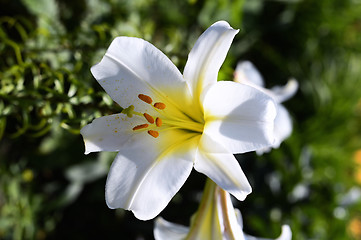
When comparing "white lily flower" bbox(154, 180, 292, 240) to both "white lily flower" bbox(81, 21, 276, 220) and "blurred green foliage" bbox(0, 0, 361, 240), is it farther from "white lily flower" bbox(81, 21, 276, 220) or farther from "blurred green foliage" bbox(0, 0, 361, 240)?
"blurred green foliage" bbox(0, 0, 361, 240)

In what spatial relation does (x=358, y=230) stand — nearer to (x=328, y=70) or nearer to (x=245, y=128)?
(x=328, y=70)

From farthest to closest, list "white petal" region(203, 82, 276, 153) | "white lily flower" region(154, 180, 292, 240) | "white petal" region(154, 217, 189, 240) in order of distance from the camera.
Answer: "white petal" region(154, 217, 189, 240)
"white lily flower" region(154, 180, 292, 240)
"white petal" region(203, 82, 276, 153)

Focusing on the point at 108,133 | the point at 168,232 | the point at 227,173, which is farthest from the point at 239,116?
the point at 168,232

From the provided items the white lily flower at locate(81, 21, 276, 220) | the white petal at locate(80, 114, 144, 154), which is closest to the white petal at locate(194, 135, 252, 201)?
the white lily flower at locate(81, 21, 276, 220)

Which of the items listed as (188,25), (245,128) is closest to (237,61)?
(188,25)

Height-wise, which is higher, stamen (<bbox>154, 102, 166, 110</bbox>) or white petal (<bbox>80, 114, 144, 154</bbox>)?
stamen (<bbox>154, 102, 166, 110</bbox>)

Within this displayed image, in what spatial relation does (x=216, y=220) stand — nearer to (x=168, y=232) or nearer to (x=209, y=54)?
(x=168, y=232)
